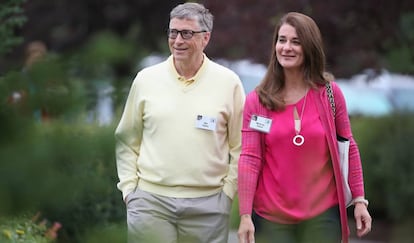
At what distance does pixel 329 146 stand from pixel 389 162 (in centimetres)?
717

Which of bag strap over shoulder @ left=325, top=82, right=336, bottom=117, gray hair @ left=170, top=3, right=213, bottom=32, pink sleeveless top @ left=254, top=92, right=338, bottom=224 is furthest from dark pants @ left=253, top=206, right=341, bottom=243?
gray hair @ left=170, top=3, right=213, bottom=32

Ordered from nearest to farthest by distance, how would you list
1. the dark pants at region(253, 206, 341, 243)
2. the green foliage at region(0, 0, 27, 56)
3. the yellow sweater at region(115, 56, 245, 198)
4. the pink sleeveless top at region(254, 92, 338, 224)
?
the dark pants at region(253, 206, 341, 243) < the pink sleeveless top at region(254, 92, 338, 224) < the yellow sweater at region(115, 56, 245, 198) < the green foliage at region(0, 0, 27, 56)

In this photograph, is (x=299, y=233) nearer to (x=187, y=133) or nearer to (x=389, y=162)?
(x=187, y=133)

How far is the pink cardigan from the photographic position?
4398mm

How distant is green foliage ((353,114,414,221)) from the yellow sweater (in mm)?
6715

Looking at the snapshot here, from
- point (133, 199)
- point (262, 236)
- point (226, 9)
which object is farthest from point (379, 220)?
point (262, 236)

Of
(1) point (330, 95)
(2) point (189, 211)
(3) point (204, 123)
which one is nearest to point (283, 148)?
(1) point (330, 95)

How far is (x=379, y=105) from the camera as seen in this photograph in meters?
18.0

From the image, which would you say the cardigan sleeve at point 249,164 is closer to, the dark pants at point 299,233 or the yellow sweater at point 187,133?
the yellow sweater at point 187,133

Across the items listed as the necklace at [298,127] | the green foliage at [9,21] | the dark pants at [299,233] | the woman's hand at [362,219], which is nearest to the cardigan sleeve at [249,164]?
the necklace at [298,127]

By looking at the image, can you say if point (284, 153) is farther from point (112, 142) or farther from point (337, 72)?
point (337, 72)

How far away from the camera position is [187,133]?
15.3ft

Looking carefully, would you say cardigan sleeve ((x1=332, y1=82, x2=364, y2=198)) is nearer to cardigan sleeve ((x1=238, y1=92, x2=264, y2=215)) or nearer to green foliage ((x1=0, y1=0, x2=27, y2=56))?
cardigan sleeve ((x1=238, y1=92, x2=264, y2=215))

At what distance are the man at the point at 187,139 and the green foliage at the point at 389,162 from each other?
22.1ft
